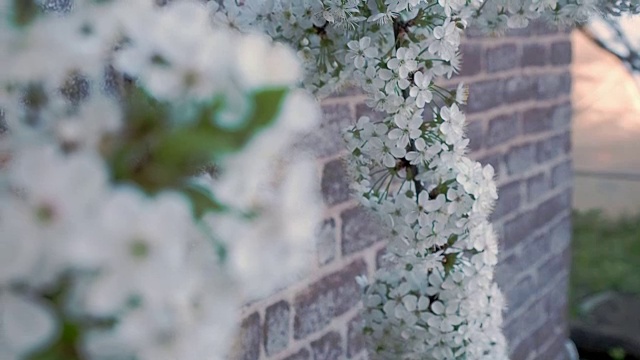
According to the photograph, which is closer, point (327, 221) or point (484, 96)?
point (327, 221)

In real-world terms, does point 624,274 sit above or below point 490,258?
below

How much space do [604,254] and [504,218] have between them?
243cm

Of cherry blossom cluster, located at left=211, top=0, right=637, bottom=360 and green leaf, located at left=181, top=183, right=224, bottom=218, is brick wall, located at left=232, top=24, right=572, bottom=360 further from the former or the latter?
green leaf, located at left=181, top=183, right=224, bottom=218

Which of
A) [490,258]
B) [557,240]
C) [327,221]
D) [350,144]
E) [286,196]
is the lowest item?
[557,240]

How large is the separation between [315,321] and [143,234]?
112 centimetres

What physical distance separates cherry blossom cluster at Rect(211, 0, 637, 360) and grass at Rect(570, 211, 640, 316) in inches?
128

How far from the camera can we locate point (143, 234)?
0.93 feet

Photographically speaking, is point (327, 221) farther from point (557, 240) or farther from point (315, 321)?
point (557, 240)

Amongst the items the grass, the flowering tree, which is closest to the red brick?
the flowering tree

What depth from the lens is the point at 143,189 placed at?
1.01 ft

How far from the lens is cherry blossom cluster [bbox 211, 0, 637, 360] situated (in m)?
0.78

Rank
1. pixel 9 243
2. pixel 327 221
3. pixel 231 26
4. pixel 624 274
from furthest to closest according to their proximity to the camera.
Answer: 1. pixel 624 274
2. pixel 327 221
3. pixel 231 26
4. pixel 9 243

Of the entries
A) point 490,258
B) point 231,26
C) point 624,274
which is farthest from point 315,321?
point 624,274

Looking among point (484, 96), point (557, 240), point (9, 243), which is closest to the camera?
point (9, 243)
